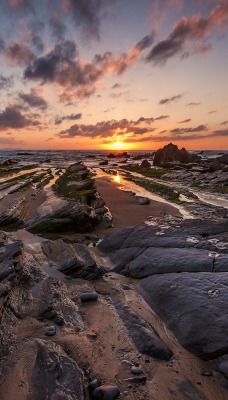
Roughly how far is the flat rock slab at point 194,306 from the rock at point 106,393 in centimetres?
211

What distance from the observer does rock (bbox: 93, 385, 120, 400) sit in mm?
4621

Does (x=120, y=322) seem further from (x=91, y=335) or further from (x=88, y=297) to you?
(x=88, y=297)

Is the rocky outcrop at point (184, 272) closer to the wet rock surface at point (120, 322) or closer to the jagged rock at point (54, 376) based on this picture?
the wet rock surface at point (120, 322)

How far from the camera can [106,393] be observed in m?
4.65

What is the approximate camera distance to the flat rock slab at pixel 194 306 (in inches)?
233

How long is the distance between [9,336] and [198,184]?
104 feet

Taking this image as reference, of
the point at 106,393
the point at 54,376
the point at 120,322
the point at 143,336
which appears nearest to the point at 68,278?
the point at 120,322

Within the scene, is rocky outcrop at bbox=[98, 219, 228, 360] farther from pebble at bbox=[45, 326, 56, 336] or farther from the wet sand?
the wet sand

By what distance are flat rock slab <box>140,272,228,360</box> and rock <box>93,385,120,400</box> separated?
2.11m

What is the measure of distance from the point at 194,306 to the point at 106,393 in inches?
121

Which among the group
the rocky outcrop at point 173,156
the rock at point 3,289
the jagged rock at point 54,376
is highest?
the rock at point 3,289

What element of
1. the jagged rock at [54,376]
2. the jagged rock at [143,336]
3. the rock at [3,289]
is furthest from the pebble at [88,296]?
the jagged rock at [54,376]

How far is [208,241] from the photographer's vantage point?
10148 millimetres

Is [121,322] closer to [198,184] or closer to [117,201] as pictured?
[117,201]
